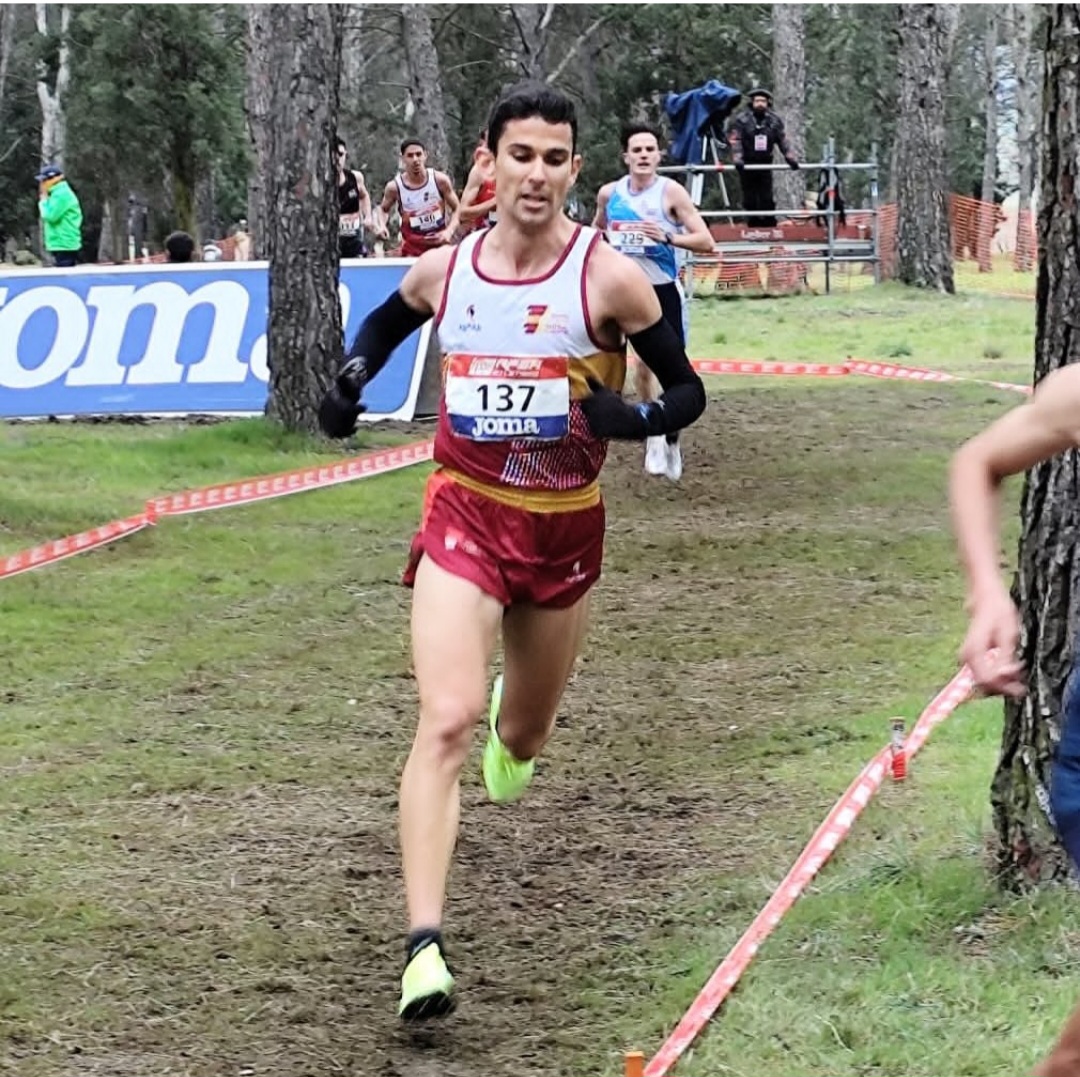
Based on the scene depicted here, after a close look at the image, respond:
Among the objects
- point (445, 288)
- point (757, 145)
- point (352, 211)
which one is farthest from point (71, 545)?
point (757, 145)

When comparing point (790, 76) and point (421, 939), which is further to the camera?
point (790, 76)

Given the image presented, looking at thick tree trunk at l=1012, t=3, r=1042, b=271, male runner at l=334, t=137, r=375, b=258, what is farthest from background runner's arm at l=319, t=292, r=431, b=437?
thick tree trunk at l=1012, t=3, r=1042, b=271

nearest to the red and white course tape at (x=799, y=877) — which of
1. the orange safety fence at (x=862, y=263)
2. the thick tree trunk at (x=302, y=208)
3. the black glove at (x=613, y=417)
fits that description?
the black glove at (x=613, y=417)

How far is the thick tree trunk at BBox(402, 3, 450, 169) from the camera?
30.5m

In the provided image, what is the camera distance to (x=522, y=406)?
15.0 ft

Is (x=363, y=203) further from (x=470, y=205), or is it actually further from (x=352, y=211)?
(x=470, y=205)

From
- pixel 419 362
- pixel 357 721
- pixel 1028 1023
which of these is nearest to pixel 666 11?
pixel 419 362

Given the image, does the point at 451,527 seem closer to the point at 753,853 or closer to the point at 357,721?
the point at 753,853

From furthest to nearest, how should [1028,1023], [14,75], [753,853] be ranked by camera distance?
[14,75], [753,853], [1028,1023]

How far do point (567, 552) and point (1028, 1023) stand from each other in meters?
1.55

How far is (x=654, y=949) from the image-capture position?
186 inches

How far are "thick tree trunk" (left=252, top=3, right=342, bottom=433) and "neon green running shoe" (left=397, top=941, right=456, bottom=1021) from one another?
9084mm

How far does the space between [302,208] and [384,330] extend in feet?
26.6

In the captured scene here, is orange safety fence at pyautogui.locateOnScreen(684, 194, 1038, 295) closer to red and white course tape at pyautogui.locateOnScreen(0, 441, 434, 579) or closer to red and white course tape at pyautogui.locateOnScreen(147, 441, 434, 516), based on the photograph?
red and white course tape at pyautogui.locateOnScreen(147, 441, 434, 516)
